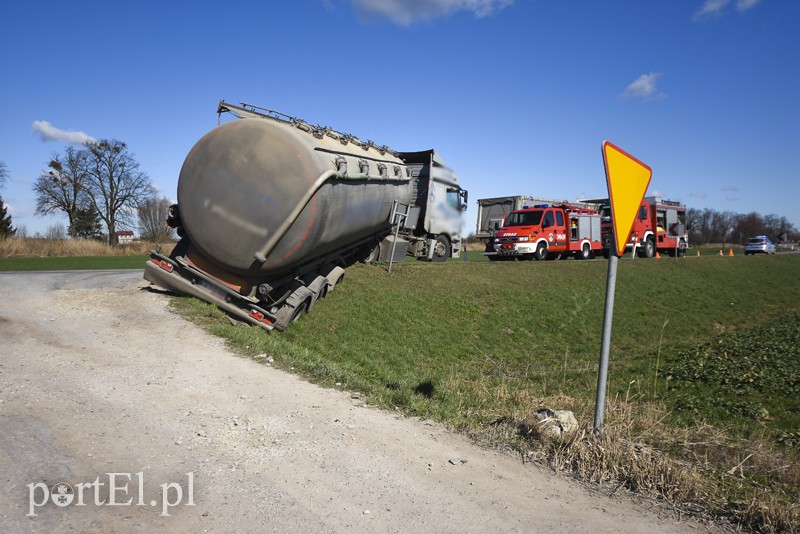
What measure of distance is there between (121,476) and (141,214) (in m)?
69.6

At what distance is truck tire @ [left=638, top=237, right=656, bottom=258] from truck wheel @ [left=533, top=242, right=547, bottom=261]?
30.0ft

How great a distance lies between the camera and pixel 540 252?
26.3 meters

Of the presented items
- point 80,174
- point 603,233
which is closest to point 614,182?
point 603,233

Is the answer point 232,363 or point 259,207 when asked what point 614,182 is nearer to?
point 232,363

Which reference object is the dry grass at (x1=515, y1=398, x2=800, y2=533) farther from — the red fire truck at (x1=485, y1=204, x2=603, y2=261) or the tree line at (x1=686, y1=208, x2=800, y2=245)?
the tree line at (x1=686, y1=208, x2=800, y2=245)

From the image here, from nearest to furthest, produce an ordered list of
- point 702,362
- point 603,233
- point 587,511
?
1. point 587,511
2. point 702,362
3. point 603,233

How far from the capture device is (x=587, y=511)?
13.9 feet

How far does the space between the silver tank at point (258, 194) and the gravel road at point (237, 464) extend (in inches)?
124

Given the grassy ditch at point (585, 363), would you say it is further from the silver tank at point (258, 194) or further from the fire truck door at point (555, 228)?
the fire truck door at point (555, 228)

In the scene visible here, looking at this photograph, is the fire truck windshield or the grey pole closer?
the grey pole

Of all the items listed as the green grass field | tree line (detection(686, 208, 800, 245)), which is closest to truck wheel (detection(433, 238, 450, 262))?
the green grass field

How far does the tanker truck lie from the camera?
32.6 feet

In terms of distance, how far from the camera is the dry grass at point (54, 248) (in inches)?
1217

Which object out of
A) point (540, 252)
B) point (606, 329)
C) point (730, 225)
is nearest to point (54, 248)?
point (540, 252)
